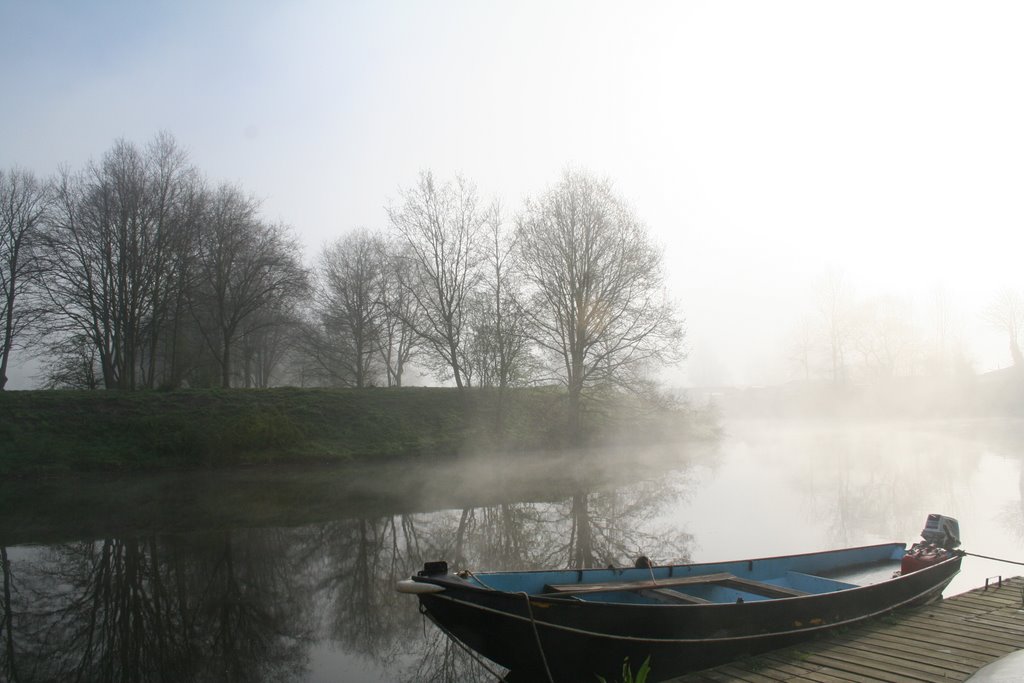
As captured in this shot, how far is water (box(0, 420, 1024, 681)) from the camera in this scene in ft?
28.5

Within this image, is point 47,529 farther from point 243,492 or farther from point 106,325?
point 106,325

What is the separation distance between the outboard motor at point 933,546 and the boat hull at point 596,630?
3.04 m

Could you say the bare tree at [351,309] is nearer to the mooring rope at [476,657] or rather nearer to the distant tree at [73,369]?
the distant tree at [73,369]

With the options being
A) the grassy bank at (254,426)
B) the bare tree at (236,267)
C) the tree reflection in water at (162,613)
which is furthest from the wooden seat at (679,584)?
the bare tree at (236,267)

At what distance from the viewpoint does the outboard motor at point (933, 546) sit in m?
9.66

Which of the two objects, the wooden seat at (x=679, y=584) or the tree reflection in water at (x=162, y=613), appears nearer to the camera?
the wooden seat at (x=679, y=584)

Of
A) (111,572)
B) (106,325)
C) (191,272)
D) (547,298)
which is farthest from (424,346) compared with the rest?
(111,572)

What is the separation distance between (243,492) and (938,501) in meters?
19.3

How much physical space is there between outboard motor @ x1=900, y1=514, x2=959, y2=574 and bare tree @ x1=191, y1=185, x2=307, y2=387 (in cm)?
3242

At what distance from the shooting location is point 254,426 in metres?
28.8

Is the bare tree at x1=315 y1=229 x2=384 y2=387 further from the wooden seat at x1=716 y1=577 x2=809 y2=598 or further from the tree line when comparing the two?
the wooden seat at x1=716 y1=577 x2=809 y2=598

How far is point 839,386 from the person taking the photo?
205ft

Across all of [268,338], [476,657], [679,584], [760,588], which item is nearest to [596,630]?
[679,584]

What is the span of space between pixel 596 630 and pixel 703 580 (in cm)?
221
